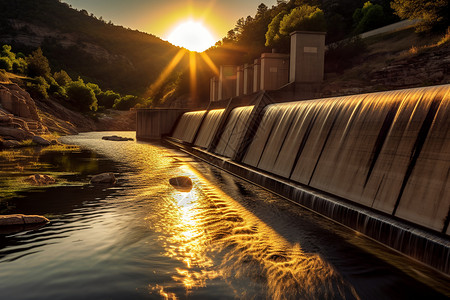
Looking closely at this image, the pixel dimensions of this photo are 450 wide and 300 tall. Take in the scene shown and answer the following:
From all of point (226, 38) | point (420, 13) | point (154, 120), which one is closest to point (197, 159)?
point (154, 120)

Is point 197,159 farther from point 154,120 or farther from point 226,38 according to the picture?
point 226,38

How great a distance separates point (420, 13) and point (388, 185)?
1674 inches

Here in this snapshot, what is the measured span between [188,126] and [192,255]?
98.9 feet

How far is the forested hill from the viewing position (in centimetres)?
13062

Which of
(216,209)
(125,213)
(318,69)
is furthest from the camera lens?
(318,69)

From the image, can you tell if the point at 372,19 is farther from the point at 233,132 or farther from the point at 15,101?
the point at 15,101

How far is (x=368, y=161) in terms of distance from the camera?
333 inches

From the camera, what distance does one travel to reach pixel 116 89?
13725 cm

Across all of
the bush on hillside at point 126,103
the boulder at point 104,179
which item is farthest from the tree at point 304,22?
the bush on hillside at point 126,103

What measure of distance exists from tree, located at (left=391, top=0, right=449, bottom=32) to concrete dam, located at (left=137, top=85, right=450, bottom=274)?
116 ft

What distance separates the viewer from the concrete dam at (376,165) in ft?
21.1

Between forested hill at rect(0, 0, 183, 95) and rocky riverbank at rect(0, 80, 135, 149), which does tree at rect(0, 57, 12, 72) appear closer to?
rocky riverbank at rect(0, 80, 135, 149)

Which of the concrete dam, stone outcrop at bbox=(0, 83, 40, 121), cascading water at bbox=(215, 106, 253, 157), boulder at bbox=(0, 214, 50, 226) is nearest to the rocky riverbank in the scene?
stone outcrop at bbox=(0, 83, 40, 121)

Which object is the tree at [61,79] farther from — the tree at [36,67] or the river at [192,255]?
the river at [192,255]
